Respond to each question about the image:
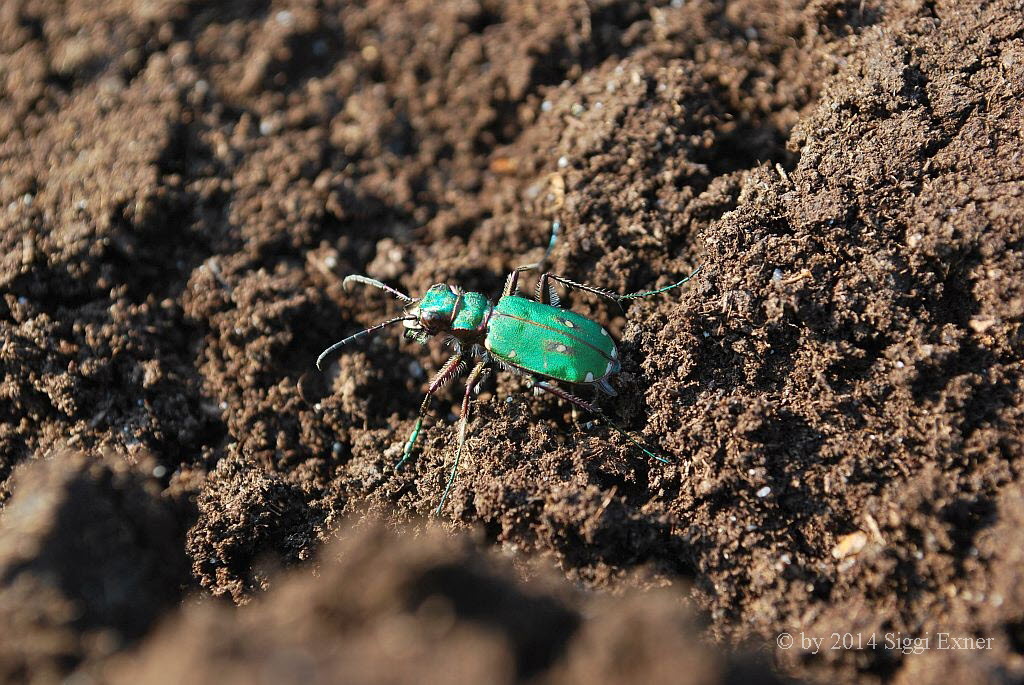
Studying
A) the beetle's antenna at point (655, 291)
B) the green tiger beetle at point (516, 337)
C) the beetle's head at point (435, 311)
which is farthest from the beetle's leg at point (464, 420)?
the beetle's antenna at point (655, 291)

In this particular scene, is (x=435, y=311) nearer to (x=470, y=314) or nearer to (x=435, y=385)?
(x=470, y=314)

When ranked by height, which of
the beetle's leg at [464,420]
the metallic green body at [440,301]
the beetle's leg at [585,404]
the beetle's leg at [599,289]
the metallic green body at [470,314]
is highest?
the beetle's leg at [599,289]

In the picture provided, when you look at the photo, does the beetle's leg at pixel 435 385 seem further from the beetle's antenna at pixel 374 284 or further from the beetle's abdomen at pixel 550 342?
the beetle's antenna at pixel 374 284

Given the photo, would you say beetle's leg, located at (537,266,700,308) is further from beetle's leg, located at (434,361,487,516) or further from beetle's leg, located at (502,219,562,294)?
beetle's leg, located at (434,361,487,516)

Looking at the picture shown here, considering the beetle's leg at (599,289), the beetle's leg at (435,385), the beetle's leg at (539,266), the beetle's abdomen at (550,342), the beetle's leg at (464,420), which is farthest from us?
the beetle's leg at (539,266)

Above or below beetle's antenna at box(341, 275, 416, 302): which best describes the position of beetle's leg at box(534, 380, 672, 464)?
below

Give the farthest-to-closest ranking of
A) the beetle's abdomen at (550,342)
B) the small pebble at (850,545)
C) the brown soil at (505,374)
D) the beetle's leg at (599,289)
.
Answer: the beetle's leg at (599,289)
the beetle's abdomen at (550,342)
the small pebble at (850,545)
the brown soil at (505,374)

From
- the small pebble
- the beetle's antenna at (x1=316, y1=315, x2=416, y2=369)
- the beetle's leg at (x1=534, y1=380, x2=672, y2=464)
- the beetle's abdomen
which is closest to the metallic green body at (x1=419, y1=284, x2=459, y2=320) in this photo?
the beetle's antenna at (x1=316, y1=315, x2=416, y2=369)

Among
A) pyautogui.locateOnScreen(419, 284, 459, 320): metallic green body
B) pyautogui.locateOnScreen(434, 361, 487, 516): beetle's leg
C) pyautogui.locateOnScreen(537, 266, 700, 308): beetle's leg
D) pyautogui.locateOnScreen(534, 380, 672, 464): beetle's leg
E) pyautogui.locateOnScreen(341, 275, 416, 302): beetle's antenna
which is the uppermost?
pyautogui.locateOnScreen(537, 266, 700, 308): beetle's leg
